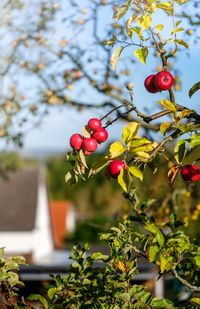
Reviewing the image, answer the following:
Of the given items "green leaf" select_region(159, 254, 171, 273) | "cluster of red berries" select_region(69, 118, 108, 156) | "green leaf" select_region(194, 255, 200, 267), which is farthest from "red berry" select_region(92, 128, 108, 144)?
"green leaf" select_region(194, 255, 200, 267)

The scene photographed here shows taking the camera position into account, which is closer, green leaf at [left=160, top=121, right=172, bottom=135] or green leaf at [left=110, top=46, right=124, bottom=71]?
green leaf at [left=160, top=121, right=172, bottom=135]

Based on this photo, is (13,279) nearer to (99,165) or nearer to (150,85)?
(99,165)

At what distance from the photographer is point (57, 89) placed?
27.5 feet

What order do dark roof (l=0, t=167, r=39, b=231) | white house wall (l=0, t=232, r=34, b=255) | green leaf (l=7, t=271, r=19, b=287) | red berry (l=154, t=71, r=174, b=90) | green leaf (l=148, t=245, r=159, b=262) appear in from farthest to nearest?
dark roof (l=0, t=167, r=39, b=231) < white house wall (l=0, t=232, r=34, b=255) < green leaf (l=7, t=271, r=19, b=287) < green leaf (l=148, t=245, r=159, b=262) < red berry (l=154, t=71, r=174, b=90)

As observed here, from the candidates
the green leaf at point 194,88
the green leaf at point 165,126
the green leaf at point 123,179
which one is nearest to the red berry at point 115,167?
the green leaf at point 123,179

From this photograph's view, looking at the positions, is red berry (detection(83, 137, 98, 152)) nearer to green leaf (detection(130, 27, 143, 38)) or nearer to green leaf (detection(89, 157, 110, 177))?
green leaf (detection(89, 157, 110, 177))

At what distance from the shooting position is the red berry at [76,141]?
2982 millimetres

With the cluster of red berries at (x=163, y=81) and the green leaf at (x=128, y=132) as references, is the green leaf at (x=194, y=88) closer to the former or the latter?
the cluster of red berries at (x=163, y=81)

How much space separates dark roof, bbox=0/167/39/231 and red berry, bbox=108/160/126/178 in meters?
30.2

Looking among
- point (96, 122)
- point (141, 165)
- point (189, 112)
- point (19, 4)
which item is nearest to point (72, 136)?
point (96, 122)

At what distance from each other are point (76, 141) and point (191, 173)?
1.88 feet

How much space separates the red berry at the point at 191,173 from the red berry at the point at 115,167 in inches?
12.6

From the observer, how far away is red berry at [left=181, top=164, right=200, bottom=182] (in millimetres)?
3058

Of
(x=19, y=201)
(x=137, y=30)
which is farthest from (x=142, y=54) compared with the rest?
(x=19, y=201)
